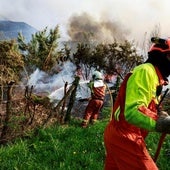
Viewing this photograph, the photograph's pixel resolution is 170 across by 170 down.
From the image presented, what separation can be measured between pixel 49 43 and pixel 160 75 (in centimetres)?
4730

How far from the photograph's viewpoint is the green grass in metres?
7.50

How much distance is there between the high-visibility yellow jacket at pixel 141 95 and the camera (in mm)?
3697

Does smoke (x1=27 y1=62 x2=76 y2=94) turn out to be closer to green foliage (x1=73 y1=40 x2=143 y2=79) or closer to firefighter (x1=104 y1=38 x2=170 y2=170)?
green foliage (x1=73 y1=40 x2=143 y2=79)

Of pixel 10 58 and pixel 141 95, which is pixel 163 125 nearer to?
pixel 141 95

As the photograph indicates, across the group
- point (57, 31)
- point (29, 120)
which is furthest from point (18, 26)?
point (29, 120)

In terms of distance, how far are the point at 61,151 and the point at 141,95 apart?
473 centimetres

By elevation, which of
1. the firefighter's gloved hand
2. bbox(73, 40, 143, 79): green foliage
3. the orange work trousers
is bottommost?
bbox(73, 40, 143, 79): green foliage

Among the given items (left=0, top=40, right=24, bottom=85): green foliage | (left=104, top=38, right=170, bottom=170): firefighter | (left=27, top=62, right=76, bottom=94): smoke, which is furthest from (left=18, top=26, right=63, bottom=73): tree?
(left=104, top=38, right=170, bottom=170): firefighter

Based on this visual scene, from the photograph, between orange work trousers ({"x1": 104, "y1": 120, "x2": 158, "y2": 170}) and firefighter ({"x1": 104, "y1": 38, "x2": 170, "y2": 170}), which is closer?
firefighter ({"x1": 104, "y1": 38, "x2": 170, "y2": 170})

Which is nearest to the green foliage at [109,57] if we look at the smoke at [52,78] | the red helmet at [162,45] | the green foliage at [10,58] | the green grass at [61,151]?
the smoke at [52,78]

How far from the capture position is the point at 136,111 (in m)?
3.68

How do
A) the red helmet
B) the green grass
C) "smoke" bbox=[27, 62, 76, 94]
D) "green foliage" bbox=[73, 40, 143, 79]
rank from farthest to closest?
"smoke" bbox=[27, 62, 76, 94]
"green foliage" bbox=[73, 40, 143, 79]
the green grass
the red helmet

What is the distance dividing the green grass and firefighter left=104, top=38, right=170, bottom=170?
3.21m

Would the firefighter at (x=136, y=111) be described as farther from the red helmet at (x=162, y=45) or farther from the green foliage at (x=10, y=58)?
the green foliage at (x=10, y=58)
